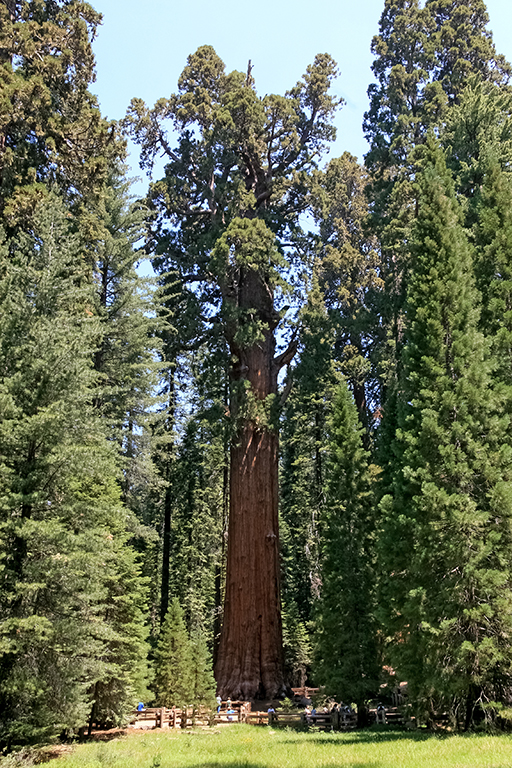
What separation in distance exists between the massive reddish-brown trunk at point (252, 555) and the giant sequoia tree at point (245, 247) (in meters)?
0.03

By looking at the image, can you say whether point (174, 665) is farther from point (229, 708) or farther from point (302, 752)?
point (302, 752)

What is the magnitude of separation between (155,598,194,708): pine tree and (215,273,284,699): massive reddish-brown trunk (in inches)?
43.2

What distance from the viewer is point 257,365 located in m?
21.0

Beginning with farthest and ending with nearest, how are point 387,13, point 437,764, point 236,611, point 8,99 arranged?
point 387,13 < point 236,611 < point 8,99 < point 437,764

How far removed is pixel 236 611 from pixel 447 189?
13629mm

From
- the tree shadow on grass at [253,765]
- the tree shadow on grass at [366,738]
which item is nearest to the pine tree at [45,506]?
the tree shadow on grass at [253,765]

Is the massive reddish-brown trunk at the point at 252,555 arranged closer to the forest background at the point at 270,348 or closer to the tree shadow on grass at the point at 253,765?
the forest background at the point at 270,348

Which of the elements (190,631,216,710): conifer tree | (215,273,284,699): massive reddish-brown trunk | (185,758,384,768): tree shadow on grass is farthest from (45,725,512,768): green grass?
(215,273,284,699): massive reddish-brown trunk

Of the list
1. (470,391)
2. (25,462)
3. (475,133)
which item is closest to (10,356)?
(25,462)

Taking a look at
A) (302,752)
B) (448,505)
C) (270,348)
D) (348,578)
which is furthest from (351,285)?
(302,752)

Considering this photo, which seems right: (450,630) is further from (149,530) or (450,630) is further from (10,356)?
(149,530)

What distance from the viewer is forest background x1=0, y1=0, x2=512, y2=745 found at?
36.9 feet

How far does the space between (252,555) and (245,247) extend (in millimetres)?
9702

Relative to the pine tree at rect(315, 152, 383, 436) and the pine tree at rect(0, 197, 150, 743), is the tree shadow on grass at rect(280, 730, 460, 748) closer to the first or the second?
the pine tree at rect(0, 197, 150, 743)
